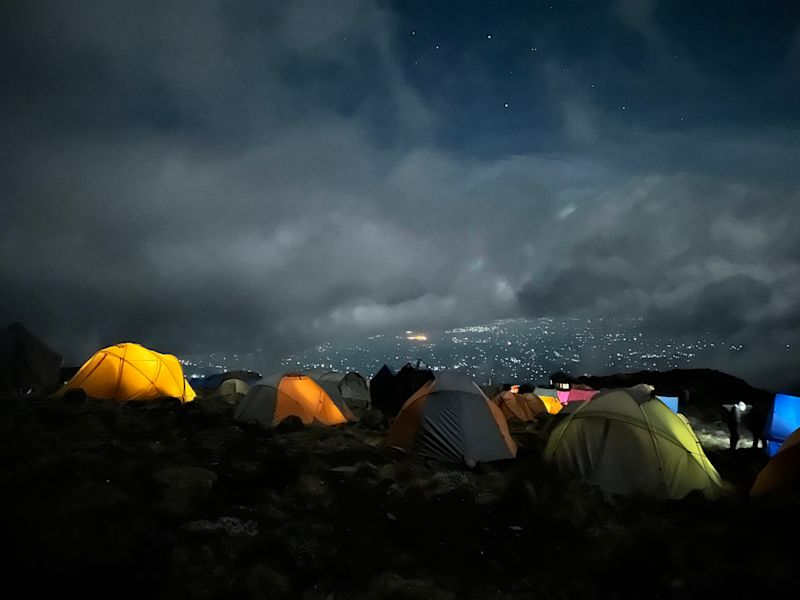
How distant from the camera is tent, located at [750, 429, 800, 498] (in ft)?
26.1

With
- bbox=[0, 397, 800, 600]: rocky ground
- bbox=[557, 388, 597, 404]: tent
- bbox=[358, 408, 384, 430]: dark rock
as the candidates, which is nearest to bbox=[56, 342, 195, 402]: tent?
bbox=[0, 397, 800, 600]: rocky ground

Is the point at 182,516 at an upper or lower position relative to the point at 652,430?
lower

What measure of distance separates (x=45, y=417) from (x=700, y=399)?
1576 inches

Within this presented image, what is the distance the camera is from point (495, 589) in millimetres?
5586

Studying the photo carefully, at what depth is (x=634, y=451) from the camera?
923 cm

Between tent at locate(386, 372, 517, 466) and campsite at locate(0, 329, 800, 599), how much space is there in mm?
41

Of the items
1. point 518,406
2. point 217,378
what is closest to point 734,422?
point 518,406

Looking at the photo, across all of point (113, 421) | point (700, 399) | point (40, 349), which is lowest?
point (700, 399)

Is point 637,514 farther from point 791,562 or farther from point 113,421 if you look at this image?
point 113,421

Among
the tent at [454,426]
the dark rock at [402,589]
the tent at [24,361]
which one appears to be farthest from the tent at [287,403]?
the tent at [24,361]

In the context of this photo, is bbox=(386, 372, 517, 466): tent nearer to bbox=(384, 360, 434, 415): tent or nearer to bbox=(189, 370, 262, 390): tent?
bbox=(384, 360, 434, 415): tent

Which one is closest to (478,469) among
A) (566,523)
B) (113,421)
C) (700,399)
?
(566,523)

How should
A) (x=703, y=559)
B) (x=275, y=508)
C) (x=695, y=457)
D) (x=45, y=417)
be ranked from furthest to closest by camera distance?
1. (x=45, y=417)
2. (x=695, y=457)
3. (x=275, y=508)
4. (x=703, y=559)

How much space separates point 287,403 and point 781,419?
16.7 meters
